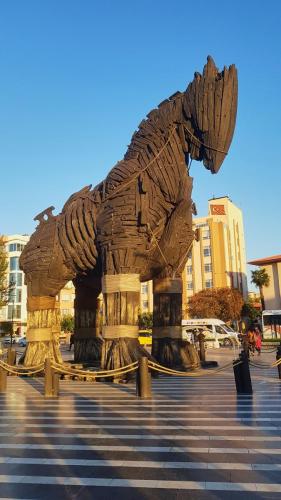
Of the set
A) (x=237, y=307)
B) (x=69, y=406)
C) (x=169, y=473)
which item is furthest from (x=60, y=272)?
(x=237, y=307)

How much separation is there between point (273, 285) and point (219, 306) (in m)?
6.52

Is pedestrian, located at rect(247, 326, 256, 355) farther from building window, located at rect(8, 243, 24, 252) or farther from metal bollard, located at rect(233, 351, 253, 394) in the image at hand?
building window, located at rect(8, 243, 24, 252)

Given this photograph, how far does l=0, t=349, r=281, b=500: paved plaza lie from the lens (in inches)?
139

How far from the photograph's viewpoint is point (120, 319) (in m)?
10.1

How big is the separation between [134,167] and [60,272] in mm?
3403

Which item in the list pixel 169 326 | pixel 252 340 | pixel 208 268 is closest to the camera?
pixel 169 326

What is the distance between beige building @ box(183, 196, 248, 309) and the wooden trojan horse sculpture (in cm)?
5005

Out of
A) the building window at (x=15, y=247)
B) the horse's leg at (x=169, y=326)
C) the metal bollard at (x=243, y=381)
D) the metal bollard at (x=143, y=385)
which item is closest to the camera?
the metal bollard at (x=143, y=385)

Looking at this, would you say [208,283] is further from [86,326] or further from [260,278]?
[86,326]

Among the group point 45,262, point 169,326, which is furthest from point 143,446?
point 45,262

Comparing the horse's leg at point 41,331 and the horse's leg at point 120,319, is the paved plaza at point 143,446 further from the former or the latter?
the horse's leg at point 41,331

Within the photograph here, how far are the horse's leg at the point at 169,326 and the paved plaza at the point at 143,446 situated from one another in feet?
10.1

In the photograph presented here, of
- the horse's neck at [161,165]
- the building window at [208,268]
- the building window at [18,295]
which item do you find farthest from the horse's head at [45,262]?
the building window at [18,295]

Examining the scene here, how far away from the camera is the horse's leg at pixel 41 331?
1206cm
